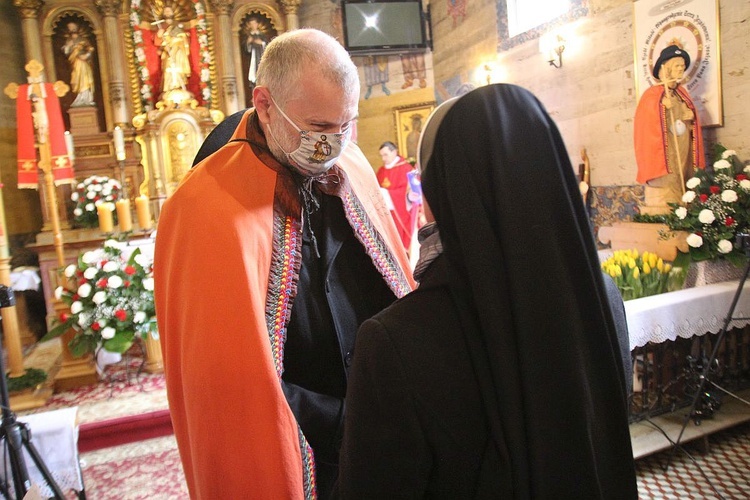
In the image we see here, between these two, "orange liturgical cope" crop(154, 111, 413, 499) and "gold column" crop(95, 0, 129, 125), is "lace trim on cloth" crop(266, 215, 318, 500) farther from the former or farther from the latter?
"gold column" crop(95, 0, 129, 125)

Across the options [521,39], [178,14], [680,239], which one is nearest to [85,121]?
[178,14]

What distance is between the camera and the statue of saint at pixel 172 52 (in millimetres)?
8852

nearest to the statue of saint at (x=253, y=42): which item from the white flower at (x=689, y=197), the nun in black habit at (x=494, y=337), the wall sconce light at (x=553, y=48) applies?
the wall sconce light at (x=553, y=48)

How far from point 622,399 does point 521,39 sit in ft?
25.4

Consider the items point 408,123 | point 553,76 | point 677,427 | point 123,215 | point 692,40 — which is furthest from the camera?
point 408,123

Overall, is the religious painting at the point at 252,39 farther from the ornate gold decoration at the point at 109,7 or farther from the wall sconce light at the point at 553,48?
the wall sconce light at the point at 553,48

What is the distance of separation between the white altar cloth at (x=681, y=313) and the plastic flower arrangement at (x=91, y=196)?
6.99 m

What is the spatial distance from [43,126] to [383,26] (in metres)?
6.69

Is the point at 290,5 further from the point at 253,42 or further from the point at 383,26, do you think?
the point at 383,26

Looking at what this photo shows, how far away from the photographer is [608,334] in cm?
95

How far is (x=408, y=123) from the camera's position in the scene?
10.3 m

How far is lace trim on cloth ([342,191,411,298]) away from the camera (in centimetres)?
167

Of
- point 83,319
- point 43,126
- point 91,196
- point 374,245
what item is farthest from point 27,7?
point 374,245

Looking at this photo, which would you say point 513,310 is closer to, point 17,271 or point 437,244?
point 437,244
